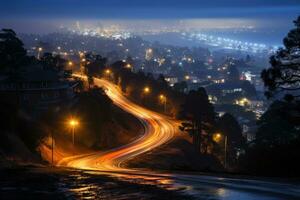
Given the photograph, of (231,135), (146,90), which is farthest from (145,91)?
(231,135)

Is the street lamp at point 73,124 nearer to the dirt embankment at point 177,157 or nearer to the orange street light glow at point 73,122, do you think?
the orange street light glow at point 73,122

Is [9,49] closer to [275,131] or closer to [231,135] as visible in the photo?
[275,131]

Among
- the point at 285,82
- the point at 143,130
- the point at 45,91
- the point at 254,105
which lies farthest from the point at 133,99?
the point at 285,82

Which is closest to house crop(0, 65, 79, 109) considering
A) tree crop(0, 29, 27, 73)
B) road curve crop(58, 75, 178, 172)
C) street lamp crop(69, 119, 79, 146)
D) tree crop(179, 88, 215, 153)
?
street lamp crop(69, 119, 79, 146)

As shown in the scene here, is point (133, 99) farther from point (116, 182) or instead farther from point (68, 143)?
point (116, 182)

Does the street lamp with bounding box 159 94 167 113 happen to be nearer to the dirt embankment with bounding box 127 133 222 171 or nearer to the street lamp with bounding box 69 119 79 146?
the dirt embankment with bounding box 127 133 222 171

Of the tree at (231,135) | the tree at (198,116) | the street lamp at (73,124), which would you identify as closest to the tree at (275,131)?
the tree at (198,116)
